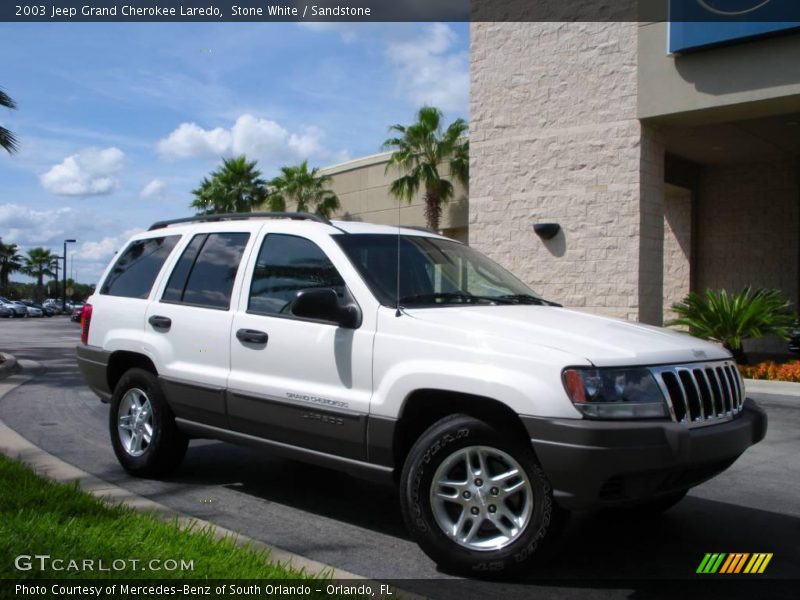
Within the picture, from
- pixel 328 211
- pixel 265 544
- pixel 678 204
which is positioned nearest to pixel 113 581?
pixel 265 544

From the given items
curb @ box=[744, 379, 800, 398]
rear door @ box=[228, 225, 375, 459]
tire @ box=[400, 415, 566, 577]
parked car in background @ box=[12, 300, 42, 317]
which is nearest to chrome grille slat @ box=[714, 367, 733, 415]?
tire @ box=[400, 415, 566, 577]

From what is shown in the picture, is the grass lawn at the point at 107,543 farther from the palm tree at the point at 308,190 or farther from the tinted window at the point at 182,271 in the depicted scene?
the palm tree at the point at 308,190

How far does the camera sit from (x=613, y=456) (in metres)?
3.58

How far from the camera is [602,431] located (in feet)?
11.7

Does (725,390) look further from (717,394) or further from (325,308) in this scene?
(325,308)

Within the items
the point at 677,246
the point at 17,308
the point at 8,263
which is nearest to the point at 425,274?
the point at 677,246

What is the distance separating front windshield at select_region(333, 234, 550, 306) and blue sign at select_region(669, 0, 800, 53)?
32.4 ft

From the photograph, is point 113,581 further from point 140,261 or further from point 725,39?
point 725,39

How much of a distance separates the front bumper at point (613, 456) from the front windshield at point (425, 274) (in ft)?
4.05

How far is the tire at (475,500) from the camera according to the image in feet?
12.6

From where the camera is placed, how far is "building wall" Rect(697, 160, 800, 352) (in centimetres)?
1845

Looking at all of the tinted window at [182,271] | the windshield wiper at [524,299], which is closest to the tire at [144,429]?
the tinted window at [182,271]

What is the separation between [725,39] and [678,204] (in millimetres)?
7158

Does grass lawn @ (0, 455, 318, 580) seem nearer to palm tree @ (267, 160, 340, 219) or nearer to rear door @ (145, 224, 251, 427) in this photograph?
rear door @ (145, 224, 251, 427)
